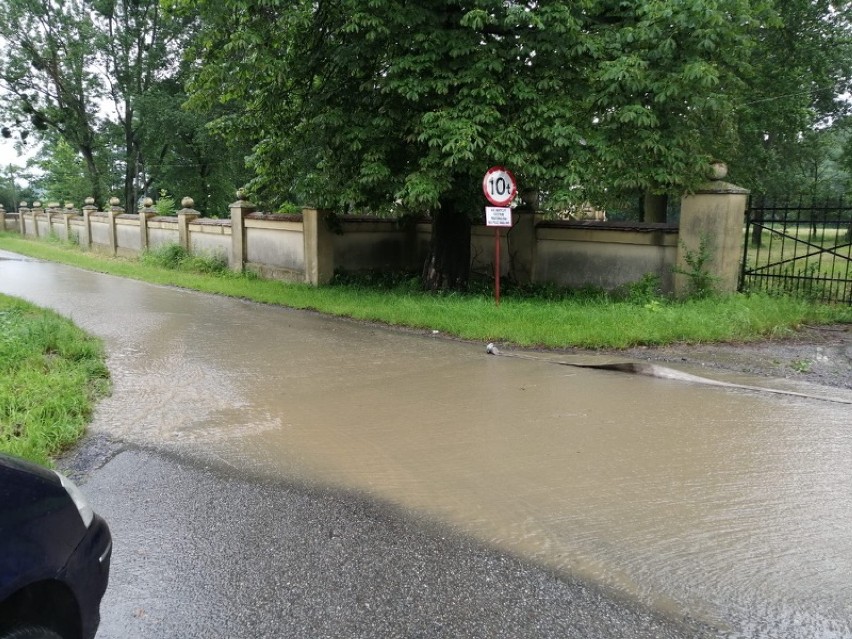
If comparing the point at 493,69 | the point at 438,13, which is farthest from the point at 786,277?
the point at 438,13

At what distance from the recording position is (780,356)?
8078mm

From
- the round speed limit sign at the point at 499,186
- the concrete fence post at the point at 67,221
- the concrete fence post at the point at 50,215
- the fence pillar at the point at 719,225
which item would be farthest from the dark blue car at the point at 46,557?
the concrete fence post at the point at 50,215

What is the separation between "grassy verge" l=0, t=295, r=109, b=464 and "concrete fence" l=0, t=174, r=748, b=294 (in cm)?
640

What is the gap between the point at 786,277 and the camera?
11.1 m

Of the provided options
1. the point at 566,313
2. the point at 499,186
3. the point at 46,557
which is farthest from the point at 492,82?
the point at 46,557

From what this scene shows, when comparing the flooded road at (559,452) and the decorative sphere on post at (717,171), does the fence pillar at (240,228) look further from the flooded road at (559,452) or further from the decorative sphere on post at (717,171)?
the decorative sphere on post at (717,171)

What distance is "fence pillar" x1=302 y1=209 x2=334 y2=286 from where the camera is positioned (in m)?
14.2

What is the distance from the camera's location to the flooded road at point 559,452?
346cm

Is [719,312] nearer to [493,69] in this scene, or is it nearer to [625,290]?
[625,290]

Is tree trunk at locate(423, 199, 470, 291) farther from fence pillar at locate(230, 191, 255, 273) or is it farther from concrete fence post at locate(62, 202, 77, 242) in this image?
concrete fence post at locate(62, 202, 77, 242)

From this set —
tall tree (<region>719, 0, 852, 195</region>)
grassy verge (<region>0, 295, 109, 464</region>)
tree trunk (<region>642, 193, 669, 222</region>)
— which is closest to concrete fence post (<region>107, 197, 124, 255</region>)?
grassy verge (<region>0, 295, 109, 464</region>)

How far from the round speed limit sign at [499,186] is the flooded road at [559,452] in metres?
2.65

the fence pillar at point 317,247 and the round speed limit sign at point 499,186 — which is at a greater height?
the round speed limit sign at point 499,186

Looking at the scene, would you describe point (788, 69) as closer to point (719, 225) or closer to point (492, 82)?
point (719, 225)
